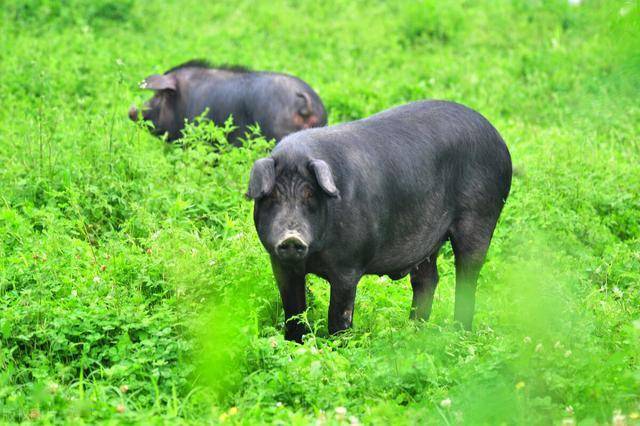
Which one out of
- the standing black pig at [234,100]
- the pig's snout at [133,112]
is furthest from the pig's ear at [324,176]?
the pig's snout at [133,112]

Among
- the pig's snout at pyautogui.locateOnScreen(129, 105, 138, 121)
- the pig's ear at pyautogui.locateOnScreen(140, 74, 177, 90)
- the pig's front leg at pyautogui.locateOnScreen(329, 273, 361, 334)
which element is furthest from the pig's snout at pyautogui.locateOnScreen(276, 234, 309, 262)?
the pig's ear at pyautogui.locateOnScreen(140, 74, 177, 90)

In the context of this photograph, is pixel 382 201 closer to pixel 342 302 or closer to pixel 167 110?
pixel 342 302

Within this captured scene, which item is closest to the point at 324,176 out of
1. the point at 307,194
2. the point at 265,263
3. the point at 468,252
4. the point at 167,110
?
the point at 307,194

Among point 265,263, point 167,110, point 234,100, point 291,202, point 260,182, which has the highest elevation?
point 260,182

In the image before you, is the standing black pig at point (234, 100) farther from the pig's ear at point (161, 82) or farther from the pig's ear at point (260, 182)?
the pig's ear at point (260, 182)

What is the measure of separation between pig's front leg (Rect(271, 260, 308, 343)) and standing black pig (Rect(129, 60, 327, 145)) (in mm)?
3537

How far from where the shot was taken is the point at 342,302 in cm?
574

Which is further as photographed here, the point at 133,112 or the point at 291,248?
the point at 133,112

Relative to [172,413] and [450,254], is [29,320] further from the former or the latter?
[450,254]

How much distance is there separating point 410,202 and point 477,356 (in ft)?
3.63

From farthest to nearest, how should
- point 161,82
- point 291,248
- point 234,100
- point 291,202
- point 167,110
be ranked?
1. point 167,110
2. point 161,82
3. point 234,100
4. point 291,202
5. point 291,248

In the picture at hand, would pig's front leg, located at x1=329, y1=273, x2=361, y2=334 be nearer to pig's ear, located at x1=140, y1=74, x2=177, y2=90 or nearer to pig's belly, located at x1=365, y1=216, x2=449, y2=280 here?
pig's belly, located at x1=365, y1=216, x2=449, y2=280

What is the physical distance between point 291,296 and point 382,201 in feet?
2.48

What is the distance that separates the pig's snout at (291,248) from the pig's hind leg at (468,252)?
1.42 m
